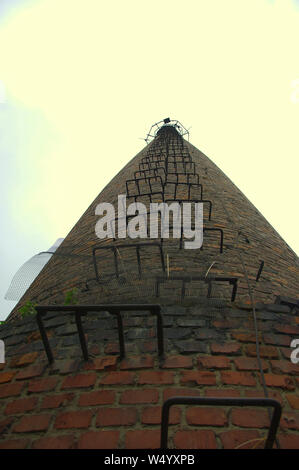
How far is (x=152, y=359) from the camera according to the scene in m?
1.64

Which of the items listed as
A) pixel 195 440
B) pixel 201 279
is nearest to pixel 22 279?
pixel 201 279

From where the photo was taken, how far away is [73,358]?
172 centimetres

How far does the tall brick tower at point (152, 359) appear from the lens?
131cm

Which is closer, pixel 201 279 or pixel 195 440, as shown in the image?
pixel 195 440

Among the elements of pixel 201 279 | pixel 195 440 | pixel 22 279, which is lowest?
pixel 195 440

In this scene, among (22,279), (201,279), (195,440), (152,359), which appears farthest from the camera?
(22,279)

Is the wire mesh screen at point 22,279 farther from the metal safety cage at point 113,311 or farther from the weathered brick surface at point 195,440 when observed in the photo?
the weathered brick surface at point 195,440

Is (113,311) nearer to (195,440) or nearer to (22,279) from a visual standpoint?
(195,440)

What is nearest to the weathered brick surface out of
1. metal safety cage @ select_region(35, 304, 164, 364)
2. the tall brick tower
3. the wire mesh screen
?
the tall brick tower

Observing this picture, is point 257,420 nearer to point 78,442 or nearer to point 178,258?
point 78,442

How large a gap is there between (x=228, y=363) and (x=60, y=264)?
2.32 metres

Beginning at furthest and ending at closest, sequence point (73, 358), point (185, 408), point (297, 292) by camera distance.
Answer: point (297, 292) < point (73, 358) < point (185, 408)

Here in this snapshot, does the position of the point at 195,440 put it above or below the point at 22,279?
below
